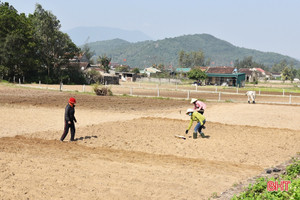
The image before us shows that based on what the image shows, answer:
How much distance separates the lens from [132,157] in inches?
392

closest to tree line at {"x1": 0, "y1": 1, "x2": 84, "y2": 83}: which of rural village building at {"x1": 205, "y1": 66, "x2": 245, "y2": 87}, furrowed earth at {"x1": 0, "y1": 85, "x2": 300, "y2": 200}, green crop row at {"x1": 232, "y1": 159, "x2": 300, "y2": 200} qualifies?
rural village building at {"x1": 205, "y1": 66, "x2": 245, "y2": 87}

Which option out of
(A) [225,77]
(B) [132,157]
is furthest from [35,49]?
(B) [132,157]

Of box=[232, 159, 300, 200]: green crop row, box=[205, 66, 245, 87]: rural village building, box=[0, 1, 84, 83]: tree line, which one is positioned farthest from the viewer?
box=[205, 66, 245, 87]: rural village building

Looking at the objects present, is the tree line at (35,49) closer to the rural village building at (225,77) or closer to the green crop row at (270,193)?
the rural village building at (225,77)

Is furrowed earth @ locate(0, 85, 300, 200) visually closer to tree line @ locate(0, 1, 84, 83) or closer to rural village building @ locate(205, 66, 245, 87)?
tree line @ locate(0, 1, 84, 83)

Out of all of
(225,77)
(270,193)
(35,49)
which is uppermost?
(35,49)

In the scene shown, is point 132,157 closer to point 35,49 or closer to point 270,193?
point 270,193

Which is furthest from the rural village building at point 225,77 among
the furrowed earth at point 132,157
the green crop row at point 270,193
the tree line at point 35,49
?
the green crop row at point 270,193

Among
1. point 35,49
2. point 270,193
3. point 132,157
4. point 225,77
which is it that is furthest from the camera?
point 225,77

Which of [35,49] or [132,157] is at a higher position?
[35,49]

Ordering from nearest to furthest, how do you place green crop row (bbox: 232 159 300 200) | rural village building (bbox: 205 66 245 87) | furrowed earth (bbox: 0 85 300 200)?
1. green crop row (bbox: 232 159 300 200)
2. furrowed earth (bbox: 0 85 300 200)
3. rural village building (bbox: 205 66 245 87)

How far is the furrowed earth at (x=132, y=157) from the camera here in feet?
23.0

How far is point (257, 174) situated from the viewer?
8.46 meters

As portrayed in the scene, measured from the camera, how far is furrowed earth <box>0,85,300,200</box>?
701cm
